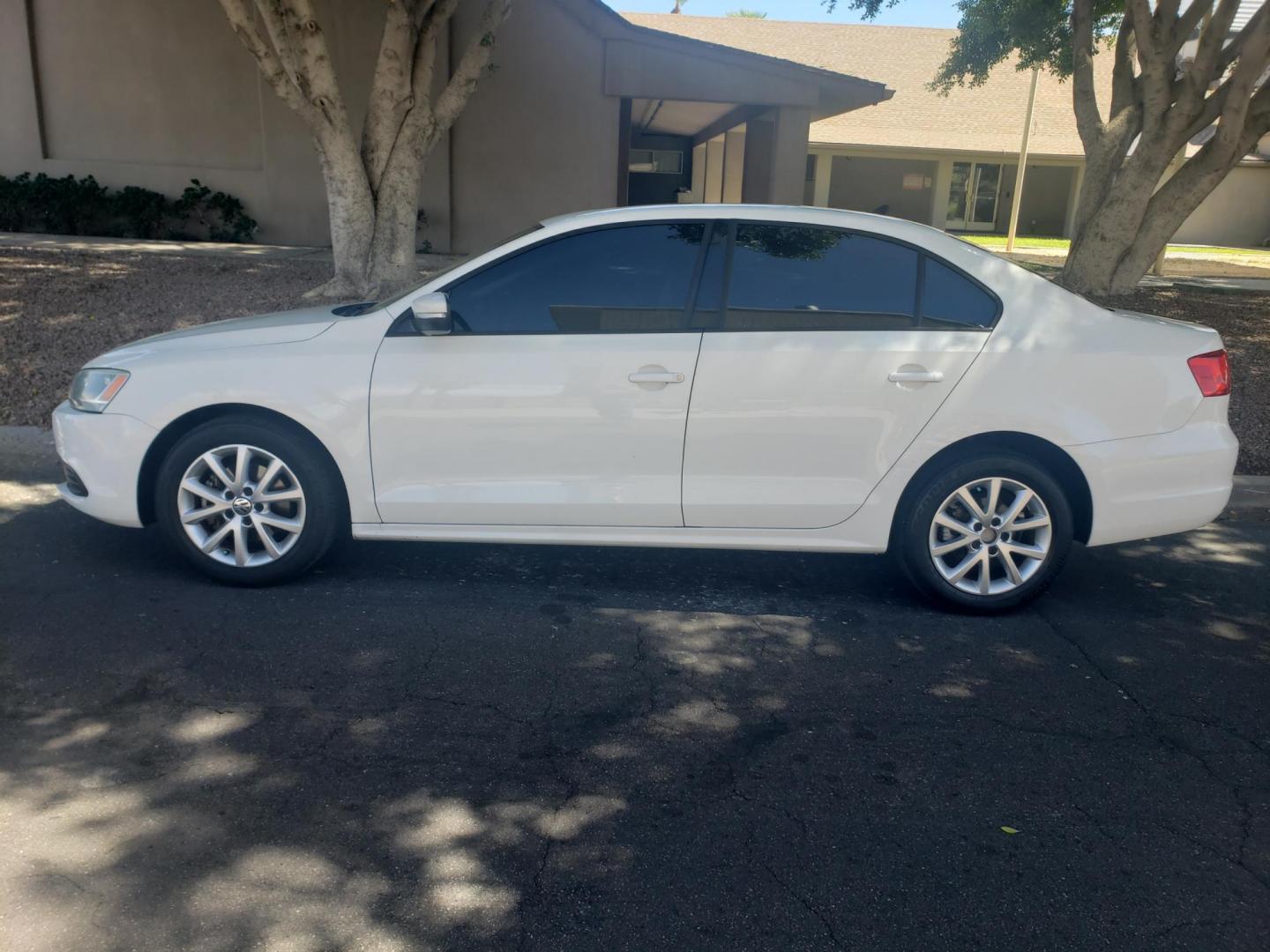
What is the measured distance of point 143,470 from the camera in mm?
5004

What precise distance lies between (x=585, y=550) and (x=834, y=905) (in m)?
3.04

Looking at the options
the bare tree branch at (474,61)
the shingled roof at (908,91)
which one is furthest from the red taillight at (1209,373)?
the shingled roof at (908,91)

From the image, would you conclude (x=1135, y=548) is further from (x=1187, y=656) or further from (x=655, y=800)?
(x=655, y=800)

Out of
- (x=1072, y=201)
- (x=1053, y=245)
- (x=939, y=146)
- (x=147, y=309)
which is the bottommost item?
(x=147, y=309)

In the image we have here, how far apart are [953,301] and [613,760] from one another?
265 centimetres

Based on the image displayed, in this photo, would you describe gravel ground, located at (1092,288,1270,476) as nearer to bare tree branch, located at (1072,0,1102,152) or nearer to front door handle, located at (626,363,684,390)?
bare tree branch, located at (1072,0,1102,152)

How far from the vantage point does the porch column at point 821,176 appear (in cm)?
3125

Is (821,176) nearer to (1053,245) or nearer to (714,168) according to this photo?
(714,168)

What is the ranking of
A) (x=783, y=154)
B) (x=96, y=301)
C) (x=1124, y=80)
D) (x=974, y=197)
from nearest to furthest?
(x=96, y=301)
(x=1124, y=80)
(x=783, y=154)
(x=974, y=197)

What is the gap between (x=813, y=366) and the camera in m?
4.88

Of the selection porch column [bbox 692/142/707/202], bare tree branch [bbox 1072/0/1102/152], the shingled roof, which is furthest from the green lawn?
bare tree branch [bbox 1072/0/1102/152]

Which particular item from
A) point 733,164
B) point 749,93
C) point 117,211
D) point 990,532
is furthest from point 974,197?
point 990,532

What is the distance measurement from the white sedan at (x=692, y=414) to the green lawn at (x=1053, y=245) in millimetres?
24381

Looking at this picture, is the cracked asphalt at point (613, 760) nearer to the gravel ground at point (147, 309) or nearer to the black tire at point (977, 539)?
the black tire at point (977, 539)
